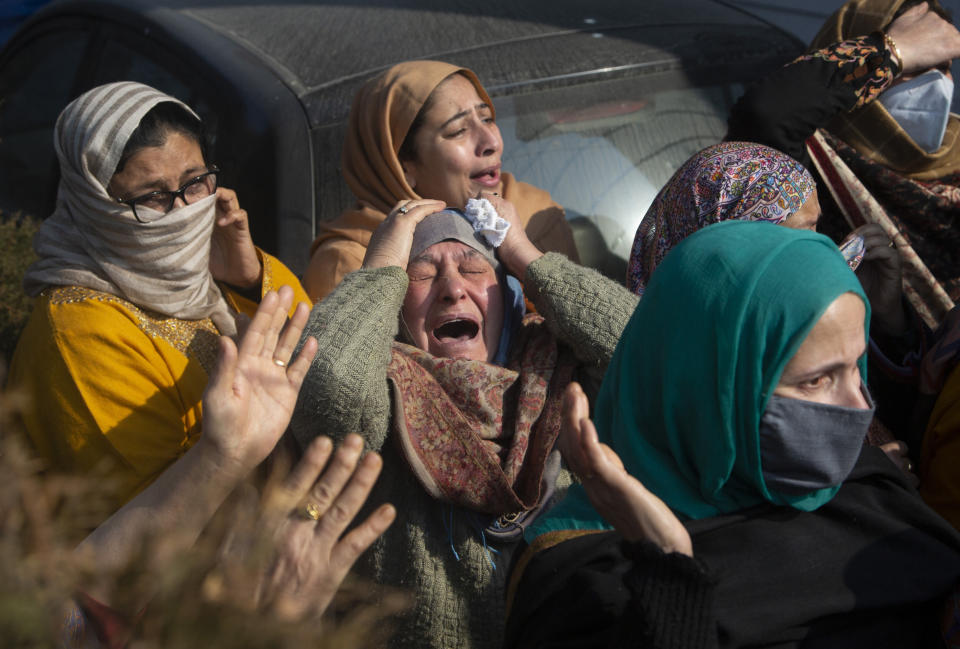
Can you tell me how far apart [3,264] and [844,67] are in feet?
10.4

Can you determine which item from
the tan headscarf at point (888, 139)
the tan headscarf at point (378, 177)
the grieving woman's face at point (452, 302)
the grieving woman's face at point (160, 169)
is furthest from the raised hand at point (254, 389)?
the tan headscarf at point (888, 139)

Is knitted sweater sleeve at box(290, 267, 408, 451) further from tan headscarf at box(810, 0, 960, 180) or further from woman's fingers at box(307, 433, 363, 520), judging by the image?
tan headscarf at box(810, 0, 960, 180)

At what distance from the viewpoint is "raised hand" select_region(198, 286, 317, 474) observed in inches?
63.6

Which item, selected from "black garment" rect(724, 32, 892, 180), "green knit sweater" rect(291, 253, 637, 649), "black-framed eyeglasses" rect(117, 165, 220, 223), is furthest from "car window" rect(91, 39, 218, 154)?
"black garment" rect(724, 32, 892, 180)

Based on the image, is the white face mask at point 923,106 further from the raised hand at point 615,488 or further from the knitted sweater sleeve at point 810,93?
the raised hand at point 615,488

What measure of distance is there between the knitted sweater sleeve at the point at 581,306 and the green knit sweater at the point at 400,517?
35cm

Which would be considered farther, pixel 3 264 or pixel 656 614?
pixel 3 264

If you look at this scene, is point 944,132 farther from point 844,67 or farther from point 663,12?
point 663,12

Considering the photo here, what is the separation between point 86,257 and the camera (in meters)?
2.47

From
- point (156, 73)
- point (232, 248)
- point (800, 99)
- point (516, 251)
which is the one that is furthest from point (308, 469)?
point (156, 73)

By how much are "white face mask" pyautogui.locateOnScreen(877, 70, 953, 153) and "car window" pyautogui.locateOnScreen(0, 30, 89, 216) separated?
3.39 metres

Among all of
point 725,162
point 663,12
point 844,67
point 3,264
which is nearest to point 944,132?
point 844,67

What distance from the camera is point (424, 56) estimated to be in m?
3.65

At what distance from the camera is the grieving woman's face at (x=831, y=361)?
159cm
